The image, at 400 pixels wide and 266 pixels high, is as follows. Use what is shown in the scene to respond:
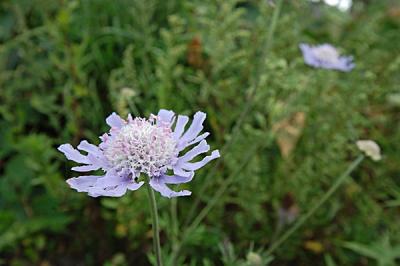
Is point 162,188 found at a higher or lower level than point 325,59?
lower

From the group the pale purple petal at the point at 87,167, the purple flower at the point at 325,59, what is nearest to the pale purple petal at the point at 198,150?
the pale purple petal at the point at 87,167

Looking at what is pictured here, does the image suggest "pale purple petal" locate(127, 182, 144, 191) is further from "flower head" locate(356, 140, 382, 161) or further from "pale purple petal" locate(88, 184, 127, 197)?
"flower head" locate(356, 140, 382, 161)

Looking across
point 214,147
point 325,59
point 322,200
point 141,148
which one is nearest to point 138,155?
point 141,148

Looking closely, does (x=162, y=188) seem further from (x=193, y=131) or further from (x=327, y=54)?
(x=327, y=54)

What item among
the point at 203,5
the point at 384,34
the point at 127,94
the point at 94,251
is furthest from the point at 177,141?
the point at 384,34

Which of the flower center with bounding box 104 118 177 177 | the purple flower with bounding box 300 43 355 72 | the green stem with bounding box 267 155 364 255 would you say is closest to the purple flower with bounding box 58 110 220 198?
the flower center with bounding box 104 118 177 177

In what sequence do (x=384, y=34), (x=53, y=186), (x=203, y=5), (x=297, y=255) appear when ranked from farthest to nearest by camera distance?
1. (x=384, y=34)
2. (x=203, y=5)
3. (x=297, y=255)
4. (x=53, y=186)

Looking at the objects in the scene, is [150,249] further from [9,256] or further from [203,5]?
[203,5]
